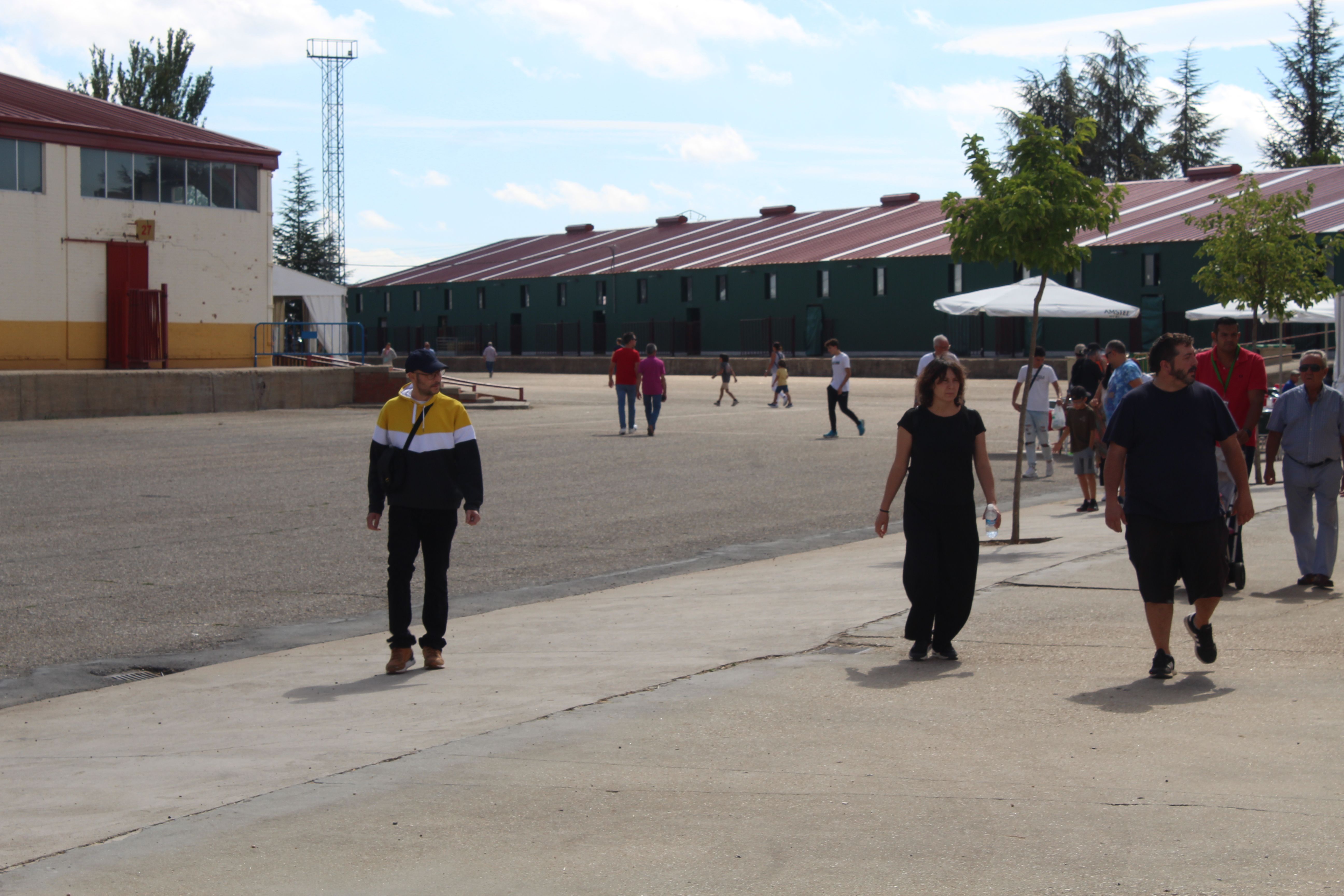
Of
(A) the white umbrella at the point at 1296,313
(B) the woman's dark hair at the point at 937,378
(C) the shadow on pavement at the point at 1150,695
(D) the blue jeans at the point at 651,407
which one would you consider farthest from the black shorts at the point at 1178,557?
(D) the blue jeans at the point at 651,407

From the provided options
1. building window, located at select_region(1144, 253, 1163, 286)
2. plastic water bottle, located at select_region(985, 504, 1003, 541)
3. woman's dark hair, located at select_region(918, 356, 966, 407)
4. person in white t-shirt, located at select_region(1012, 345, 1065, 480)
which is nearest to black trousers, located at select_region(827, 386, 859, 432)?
person in white t-shirt, located at select_region(1012, 345, 1065, 480)

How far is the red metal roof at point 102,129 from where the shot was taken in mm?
30234

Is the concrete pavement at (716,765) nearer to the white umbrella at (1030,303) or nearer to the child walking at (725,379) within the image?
the white umbrella at (1030,303)

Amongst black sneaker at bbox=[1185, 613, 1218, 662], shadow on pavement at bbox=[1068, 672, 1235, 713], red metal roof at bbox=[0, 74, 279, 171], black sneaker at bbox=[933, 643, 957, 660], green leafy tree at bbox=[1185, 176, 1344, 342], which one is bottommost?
shadow on pavement at bbox=[1068, 672, 1235, 713]

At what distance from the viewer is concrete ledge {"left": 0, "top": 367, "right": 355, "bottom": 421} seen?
27188 mm

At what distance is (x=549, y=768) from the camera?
5.15 m

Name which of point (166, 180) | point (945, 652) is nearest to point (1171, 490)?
point (945, 652)

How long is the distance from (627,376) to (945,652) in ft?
54.4

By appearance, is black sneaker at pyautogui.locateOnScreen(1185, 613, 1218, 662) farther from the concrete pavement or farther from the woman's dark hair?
the woman's dark hair

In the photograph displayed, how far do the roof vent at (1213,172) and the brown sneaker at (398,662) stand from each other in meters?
52.9

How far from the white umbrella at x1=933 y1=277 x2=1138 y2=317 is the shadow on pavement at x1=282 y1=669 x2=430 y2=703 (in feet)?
45.9

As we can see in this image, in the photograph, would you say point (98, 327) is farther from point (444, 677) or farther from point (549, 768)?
point (549, 768)

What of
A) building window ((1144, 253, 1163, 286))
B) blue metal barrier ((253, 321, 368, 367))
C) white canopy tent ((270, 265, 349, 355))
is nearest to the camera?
blue metal barrier ((253, 321, 368, 367))

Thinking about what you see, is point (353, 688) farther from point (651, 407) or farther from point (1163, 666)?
point (651, 407)
